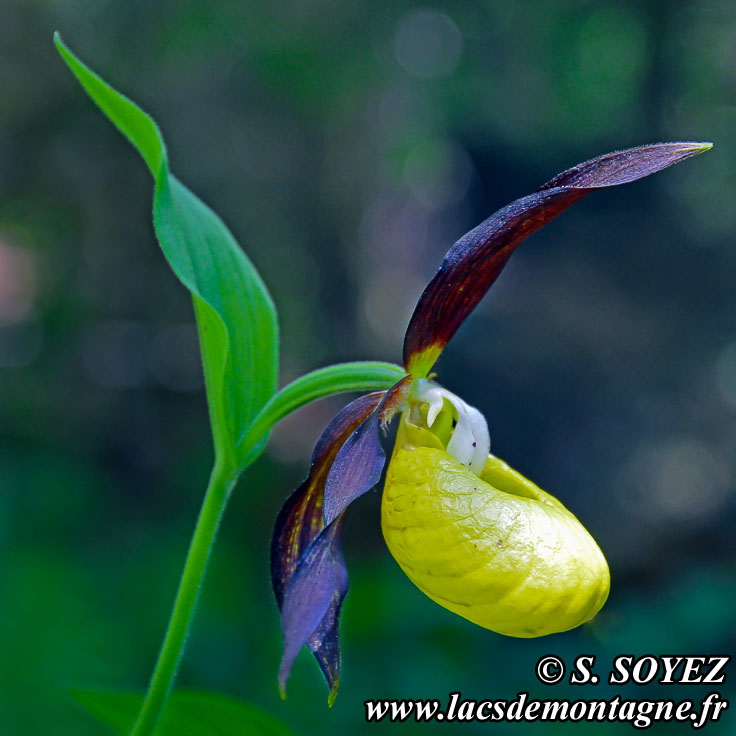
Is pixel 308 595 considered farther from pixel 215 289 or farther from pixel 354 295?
pixel 354 295

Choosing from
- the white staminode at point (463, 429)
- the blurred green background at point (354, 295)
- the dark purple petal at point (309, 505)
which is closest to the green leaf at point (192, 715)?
the dark purple petal at point (309, 505)

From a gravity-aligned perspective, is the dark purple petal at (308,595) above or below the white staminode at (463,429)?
below

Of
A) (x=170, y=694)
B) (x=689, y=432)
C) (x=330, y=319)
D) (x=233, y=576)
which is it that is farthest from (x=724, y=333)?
(x=170, y=694)

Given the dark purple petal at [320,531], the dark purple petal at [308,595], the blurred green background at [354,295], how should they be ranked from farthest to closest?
1. the blurred green background at [354,295]
2. the dark purple petal at [320,531]
3. the dark purple petal at [308,595]

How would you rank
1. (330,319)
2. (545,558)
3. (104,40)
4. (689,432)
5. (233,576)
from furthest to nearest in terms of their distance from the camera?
(330,319) → (104,40) → (689,432) → (233,576) → (545,558)

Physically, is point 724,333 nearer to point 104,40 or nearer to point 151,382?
point 151,382

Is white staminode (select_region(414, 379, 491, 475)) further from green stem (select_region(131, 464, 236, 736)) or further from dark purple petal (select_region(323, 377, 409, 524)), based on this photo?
green stem (select_region(131, 464, 236, 736))

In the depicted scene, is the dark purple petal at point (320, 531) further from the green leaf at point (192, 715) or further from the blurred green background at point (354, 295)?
the blurred green background at point (354, 295)
